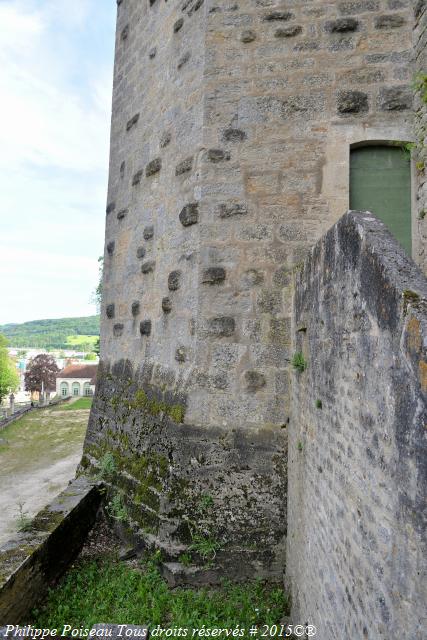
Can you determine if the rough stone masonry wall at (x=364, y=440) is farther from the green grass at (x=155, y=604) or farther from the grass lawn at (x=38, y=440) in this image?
the grass lawn at (x=38, y=440)

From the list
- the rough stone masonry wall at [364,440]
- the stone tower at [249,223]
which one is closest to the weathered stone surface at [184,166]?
the stone tower at [249,223]

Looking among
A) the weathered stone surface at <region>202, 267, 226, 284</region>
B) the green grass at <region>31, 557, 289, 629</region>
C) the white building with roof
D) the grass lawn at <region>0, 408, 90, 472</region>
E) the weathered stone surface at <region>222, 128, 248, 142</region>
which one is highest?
the weathered stone surface at <region>222, 128, 248, 142</region>

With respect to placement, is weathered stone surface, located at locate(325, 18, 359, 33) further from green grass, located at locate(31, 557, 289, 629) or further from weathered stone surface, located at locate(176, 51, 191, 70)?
green grass, located at locate(31, 557, 289, 629)

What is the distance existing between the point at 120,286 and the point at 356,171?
3556mm

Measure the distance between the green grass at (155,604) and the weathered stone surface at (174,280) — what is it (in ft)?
9.06

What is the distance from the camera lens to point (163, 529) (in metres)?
4.67

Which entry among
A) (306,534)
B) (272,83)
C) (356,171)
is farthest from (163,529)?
(272,83)

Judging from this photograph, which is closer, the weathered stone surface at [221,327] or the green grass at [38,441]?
the weathered stone surface at [221,327]

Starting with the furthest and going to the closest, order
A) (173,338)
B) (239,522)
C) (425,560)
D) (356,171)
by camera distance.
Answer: (173,338) < (356,171) < (239,522) < (425,560)

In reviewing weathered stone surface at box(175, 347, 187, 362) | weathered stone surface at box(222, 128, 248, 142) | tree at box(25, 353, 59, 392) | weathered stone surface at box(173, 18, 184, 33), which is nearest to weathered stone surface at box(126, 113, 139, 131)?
weathered stone surface at box(173, 18, 184, 33)

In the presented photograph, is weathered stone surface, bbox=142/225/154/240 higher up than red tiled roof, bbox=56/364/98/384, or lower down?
higher up

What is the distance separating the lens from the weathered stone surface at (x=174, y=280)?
17.1 ft

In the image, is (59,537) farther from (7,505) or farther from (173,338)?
(7,505)

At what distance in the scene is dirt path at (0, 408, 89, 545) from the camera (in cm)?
875
